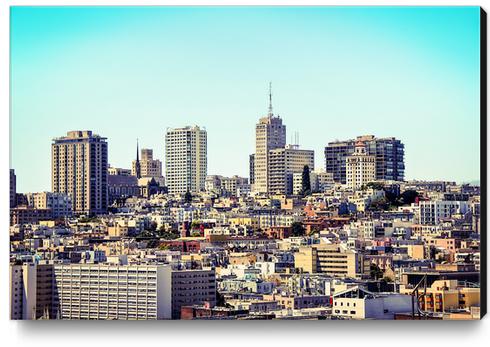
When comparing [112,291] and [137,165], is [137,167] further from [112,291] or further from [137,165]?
[112,291]

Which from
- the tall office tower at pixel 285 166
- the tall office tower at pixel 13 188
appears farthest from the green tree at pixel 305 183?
the tall office tower at pixel 13 188

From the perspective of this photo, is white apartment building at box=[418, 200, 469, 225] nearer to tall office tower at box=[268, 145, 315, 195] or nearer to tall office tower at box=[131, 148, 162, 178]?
tall office tower at box=[268, 145, 315, 195]

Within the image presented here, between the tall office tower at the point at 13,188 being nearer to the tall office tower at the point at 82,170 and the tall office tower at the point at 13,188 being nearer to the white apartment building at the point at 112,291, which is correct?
the white apartment building at the point at 112,291

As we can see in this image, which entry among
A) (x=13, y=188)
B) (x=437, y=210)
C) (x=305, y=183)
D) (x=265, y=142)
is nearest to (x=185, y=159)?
(x=265, y=142)

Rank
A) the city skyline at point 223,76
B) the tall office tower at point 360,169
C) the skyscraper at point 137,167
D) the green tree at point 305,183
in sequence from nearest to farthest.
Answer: the city skyline at point 223,76 < the skyscraper at point 137,167 < the tall office tower at point 360,169 < the green tree at point 305,183
